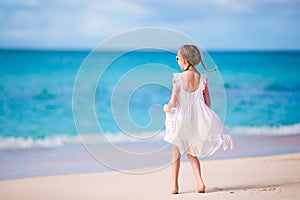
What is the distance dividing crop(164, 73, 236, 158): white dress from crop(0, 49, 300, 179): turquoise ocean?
1.56 metres

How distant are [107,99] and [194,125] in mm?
8073

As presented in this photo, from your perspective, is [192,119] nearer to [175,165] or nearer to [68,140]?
[175,165]

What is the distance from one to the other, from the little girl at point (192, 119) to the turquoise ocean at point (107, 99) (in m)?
1.56

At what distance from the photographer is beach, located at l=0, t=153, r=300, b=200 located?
3.43m

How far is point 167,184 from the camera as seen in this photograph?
3.79 meters

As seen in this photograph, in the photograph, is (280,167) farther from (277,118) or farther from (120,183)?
(277,118)

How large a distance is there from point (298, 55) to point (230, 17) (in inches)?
194

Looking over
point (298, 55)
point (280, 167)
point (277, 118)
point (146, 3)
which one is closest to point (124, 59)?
point (146, 3)

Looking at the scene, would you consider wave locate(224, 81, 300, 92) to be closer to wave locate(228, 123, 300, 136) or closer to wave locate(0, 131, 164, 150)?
wave locate(228, 123, 300, 136)

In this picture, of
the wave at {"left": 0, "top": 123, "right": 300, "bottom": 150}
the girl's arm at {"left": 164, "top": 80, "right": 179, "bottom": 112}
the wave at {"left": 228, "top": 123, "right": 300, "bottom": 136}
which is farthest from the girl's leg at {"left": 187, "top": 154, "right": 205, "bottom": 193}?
the wave at {"left": 228, "top": 123, "right": 300, "bottom": 136}

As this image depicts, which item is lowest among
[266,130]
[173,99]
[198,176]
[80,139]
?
[198,176]

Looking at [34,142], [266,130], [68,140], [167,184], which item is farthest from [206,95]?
[266,130]

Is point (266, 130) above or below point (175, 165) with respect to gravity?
above

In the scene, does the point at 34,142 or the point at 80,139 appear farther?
the point at 80,139
